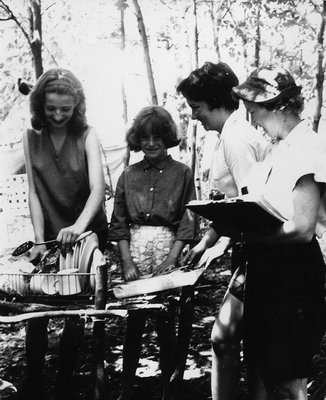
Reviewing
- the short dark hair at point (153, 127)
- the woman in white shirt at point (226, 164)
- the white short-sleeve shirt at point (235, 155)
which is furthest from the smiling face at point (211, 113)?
the short dark hair at point (153, 127)

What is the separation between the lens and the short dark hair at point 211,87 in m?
2.73

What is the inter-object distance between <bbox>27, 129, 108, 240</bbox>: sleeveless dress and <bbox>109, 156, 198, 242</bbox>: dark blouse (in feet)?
0.51

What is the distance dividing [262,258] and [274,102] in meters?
0.63

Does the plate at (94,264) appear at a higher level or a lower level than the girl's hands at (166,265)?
higher

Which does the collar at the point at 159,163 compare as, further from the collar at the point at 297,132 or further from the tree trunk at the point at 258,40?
the tree trunk at the point at 258,40

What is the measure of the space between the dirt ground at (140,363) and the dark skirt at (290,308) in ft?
2.10

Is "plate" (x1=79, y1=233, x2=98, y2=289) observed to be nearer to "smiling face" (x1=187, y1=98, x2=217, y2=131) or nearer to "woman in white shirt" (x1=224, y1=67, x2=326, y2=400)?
"woman in white shirt" (x1=224, y1=67, x2=326, y2=400)

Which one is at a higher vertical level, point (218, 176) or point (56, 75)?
point (56, 75)

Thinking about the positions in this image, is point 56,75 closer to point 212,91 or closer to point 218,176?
point 212,91

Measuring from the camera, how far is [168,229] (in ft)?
9.64

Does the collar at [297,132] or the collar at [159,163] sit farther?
the collar at [159,163]

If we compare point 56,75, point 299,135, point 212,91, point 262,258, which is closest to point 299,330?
point 262,258

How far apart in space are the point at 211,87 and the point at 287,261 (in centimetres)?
112

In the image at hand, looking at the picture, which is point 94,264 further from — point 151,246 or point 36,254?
point 151,246
